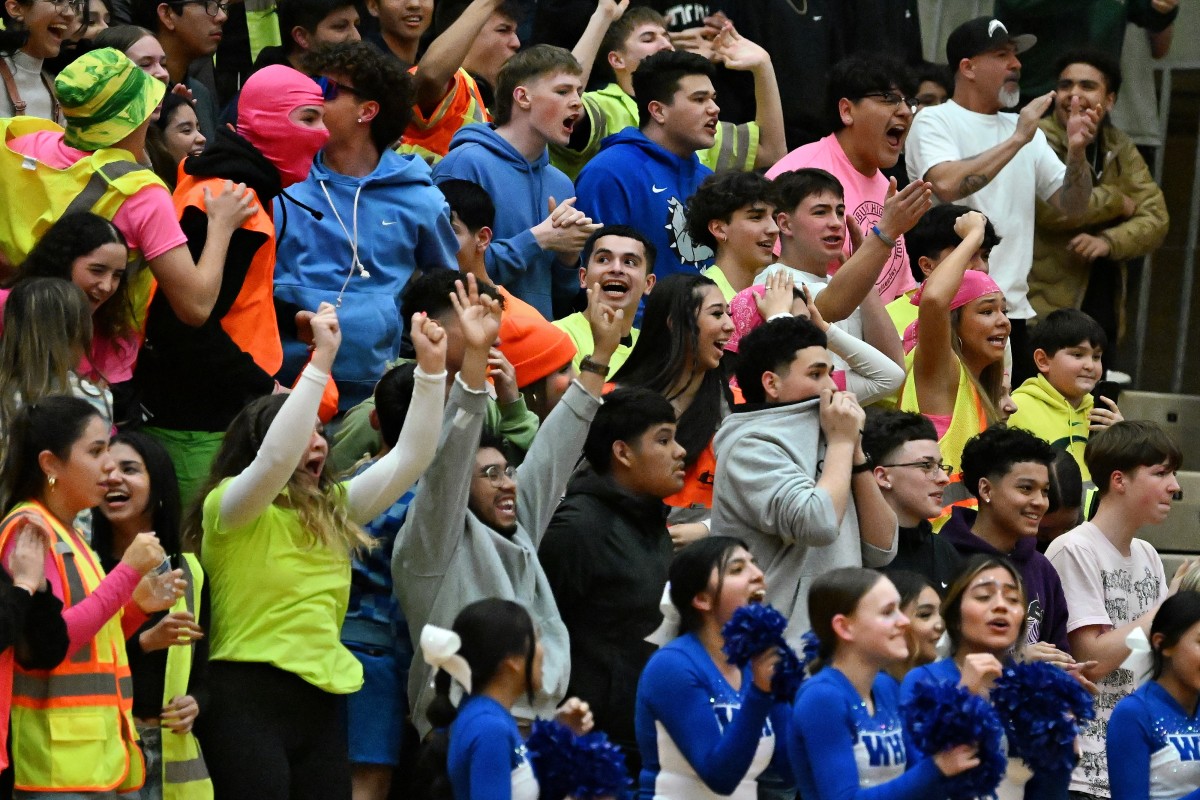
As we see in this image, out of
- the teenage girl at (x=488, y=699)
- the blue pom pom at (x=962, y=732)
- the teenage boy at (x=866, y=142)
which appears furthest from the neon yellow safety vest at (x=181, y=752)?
the teenage boy at (x=866, y=142)

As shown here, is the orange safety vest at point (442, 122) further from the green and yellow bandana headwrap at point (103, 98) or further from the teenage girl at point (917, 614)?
the teenage girl at point (917, 614)

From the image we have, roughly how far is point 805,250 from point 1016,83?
2607 millimetres

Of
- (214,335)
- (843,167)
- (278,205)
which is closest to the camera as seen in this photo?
(214,335)

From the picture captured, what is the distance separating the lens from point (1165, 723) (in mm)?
5637

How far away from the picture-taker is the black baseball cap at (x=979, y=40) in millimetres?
9523

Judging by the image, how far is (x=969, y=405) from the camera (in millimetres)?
7602

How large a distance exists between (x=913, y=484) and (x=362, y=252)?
6.67 ft

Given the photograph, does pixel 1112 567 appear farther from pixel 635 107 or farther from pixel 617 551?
pixel 635 107

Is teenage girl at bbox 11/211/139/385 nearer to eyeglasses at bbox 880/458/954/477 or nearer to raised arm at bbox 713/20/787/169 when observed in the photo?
eyeglasses at bbox 880/458/954/477

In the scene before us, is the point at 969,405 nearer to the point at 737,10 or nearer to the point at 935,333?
the point at 935,333

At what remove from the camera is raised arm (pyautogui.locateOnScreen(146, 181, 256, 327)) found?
20.2 feet

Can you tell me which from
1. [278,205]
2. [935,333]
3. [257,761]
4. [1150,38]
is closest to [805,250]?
→ [935,333]

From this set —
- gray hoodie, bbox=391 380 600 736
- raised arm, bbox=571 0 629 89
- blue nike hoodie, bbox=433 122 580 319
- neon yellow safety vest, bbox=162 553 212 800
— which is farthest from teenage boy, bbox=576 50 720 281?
neon yellow safety vest, bbox=162 553 212 800

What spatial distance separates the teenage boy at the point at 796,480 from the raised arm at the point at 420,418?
0.97 m
